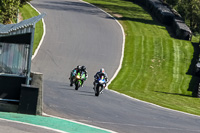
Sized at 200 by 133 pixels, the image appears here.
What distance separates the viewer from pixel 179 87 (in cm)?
3503

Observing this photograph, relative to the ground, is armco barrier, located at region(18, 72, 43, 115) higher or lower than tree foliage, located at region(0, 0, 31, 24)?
lower

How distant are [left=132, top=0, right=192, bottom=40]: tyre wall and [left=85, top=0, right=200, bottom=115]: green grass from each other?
91 cm

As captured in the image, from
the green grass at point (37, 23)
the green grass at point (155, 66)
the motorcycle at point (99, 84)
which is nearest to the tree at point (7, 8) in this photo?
the green grass at point (37, 23)

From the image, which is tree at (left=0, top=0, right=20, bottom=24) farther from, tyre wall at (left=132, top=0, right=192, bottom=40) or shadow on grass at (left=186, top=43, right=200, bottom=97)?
tyre wall at (left=132, top=0, right=192, bottom=40)

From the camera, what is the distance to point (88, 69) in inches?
1458

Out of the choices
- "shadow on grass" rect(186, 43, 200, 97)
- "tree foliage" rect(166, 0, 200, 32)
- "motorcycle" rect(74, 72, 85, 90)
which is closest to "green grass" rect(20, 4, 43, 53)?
"shadow on grass" rect(186, 43, 200, 97)

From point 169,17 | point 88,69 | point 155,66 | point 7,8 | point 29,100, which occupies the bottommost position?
point 29,100

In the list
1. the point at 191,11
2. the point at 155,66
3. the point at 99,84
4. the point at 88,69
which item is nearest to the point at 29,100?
the point at 99,84

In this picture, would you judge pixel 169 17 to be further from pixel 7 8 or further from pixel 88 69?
pixel 7 8

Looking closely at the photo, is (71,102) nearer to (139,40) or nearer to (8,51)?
(8,51)

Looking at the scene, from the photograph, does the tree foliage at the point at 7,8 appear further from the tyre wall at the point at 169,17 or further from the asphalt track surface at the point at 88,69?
the tyre wall at the point at 169,17

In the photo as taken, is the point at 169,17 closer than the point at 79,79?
No

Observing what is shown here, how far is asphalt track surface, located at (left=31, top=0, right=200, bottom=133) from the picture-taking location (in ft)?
58.9

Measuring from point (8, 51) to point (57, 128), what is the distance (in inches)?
137
